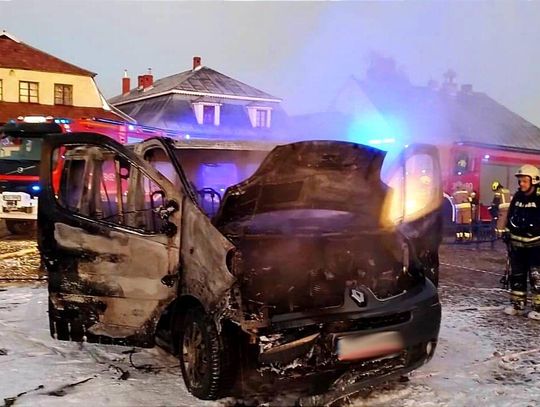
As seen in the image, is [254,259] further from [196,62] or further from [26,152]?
[196,62]

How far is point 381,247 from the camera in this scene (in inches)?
169

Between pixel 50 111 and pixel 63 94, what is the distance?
1.35m

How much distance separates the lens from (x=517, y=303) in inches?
254

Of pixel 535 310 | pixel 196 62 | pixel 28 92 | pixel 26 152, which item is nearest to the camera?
pixel 535 310

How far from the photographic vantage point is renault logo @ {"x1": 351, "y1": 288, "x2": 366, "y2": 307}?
364cm

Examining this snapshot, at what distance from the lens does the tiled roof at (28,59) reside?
27.1 m

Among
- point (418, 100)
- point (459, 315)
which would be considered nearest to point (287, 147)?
point (459, 315)

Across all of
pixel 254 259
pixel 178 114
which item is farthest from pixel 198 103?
pixel 254 259

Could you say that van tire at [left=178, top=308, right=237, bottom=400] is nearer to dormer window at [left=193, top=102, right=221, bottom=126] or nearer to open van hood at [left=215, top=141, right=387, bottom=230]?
open van hood at [left=215, top=141, right=387, bottom=230]

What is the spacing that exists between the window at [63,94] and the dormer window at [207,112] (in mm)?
6428

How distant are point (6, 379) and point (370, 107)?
6959mm

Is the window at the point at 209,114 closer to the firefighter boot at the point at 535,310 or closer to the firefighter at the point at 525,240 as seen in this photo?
the firefighter at the point at 525,240

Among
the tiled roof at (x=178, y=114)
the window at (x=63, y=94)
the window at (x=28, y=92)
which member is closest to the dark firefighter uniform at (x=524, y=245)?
the tiled roof at (x=178, y=114)

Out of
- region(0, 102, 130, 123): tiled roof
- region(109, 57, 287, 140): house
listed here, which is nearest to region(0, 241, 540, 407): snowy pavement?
region(109, 57, 287, 140): house
